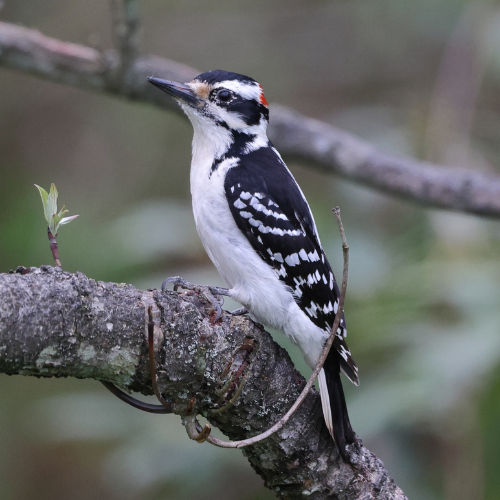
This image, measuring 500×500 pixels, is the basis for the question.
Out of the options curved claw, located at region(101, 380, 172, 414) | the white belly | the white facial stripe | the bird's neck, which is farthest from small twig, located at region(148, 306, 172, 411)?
the white facial stripe

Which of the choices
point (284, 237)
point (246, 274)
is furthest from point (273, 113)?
point (246, 274)

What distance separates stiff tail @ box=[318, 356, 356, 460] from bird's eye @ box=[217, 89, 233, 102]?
150 cm

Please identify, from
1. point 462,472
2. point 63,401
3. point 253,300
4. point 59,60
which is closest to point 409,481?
point 462,472

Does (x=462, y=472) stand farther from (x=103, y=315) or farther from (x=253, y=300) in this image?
(x=103, y=315)

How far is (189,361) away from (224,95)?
73.4 inches

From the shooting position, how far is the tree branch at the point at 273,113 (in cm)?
461

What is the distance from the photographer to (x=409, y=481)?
3820 millimetres

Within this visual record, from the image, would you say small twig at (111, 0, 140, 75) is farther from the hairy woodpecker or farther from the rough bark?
the rough bark

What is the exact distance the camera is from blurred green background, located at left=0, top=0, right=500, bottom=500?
364 centimetres

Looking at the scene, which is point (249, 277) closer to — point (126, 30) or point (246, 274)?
point (246, 274)

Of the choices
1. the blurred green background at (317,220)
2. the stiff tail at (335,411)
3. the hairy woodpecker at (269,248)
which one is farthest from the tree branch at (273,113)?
the stiff tail at (335,411)

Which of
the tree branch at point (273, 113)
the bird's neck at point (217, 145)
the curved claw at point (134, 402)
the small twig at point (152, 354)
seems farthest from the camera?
the tree branch at point (273, 113)

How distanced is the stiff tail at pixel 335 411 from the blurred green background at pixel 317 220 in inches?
15.7

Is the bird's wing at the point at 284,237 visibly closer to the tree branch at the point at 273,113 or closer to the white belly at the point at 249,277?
the white belly at the point at 249,277
